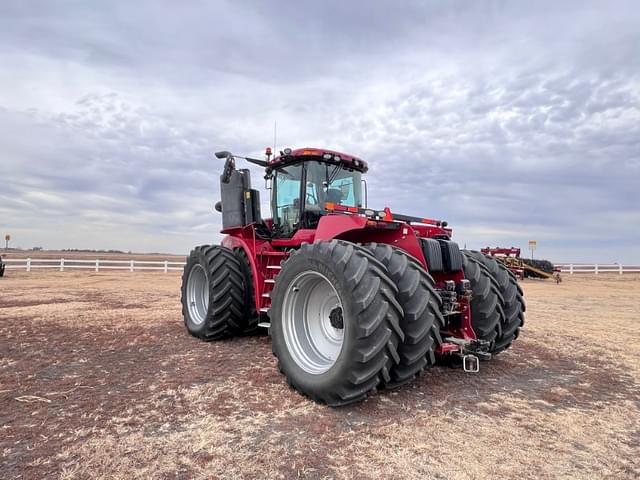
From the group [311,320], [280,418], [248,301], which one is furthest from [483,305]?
[248,301]

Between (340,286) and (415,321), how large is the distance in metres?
0.70

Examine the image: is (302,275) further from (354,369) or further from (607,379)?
(607,379)

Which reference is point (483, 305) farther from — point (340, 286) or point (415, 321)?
point (340, 286)

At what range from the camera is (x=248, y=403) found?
3.66m

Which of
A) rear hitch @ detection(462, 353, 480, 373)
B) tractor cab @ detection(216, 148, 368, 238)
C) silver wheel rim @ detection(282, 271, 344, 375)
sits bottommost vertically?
rear hitch @ detection(462, 353, 480, 373)

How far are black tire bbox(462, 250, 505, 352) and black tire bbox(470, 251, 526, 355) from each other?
22 cm

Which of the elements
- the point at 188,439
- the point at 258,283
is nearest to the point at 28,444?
the point at 188,439

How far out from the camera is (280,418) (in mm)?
3336

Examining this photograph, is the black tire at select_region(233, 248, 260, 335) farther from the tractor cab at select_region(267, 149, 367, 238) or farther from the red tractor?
the tractor cab at select_region(267, 149, 367, 238)

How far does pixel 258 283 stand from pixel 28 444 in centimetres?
328

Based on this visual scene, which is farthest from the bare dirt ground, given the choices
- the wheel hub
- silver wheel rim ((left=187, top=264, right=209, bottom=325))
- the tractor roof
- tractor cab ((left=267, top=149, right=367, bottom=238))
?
the tractor roof

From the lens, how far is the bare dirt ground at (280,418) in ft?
8.57

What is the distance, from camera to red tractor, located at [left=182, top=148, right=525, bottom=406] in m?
3.49

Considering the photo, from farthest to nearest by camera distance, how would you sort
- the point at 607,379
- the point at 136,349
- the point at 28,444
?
the point at 136,349 → the point at 607,379 → the point at 28,444
